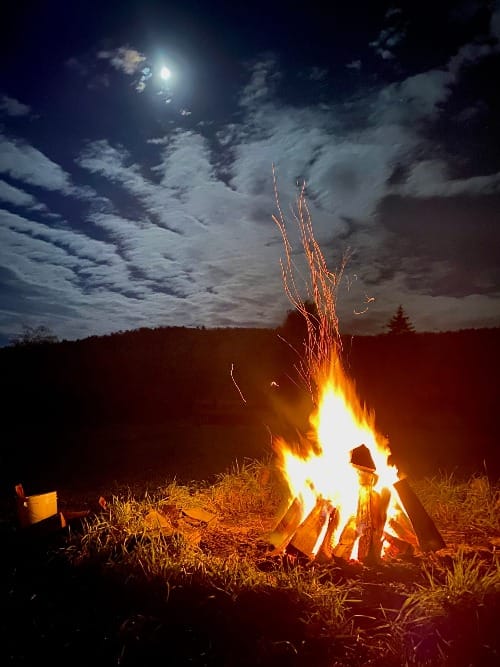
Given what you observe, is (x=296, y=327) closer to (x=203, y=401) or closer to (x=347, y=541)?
(x=203, y=401)

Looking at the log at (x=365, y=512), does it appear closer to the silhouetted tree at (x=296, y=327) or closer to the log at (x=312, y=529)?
the log at (x=312, y=529)

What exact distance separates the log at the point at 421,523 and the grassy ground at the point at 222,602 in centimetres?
11

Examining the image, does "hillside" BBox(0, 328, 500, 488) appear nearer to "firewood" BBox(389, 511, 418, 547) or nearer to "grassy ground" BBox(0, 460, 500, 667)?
"firewood" BBox(389, 511, 418, 547)

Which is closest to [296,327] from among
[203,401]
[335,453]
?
[203,401]

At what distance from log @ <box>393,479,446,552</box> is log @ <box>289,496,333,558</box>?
24.8 inches

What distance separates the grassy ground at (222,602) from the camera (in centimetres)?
302

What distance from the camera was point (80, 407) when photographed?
17.0 meters

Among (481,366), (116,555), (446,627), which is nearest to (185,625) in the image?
(116,555)

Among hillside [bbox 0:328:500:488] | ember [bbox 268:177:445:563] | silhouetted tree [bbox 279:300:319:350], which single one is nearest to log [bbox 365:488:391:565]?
ember [bbox 268:177:445:563]

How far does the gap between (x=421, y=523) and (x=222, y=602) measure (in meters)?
1.84

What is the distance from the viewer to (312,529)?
4.57 m

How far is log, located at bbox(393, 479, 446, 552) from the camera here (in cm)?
435

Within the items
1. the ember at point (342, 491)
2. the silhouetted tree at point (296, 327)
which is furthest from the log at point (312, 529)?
the silhouetted tree at point (296, 327)

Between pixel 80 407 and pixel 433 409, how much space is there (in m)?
10.6
